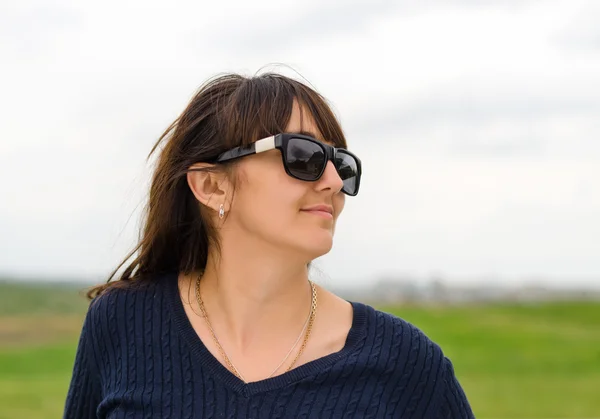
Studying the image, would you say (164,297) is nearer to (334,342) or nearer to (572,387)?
(334,342)

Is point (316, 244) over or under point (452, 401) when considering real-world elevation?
over

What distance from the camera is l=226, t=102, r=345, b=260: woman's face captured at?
6.47ft

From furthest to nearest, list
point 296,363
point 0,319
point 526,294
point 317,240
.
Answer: point 526,294
point 0,319
point 296,363
point 317,240

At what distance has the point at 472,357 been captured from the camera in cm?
1132

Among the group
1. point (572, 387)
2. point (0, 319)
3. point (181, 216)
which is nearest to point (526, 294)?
point (572, 387)

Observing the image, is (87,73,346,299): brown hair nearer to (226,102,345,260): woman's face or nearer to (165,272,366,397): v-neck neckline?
(226,102,345,260): woman's face

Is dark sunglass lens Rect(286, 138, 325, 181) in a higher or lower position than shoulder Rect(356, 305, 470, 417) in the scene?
higher

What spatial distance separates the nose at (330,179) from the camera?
2.03m

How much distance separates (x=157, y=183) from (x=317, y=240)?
0.62 m

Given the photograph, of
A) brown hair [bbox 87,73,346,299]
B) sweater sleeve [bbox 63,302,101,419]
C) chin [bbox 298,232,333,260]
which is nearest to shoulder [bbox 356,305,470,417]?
chin [bbox 298,232,333,260]

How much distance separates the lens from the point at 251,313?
218 centimetres

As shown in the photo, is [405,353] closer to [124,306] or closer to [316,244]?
[316,244]

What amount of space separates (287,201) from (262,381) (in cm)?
47

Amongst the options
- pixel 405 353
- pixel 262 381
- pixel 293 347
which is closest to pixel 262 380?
pixel 262 381
